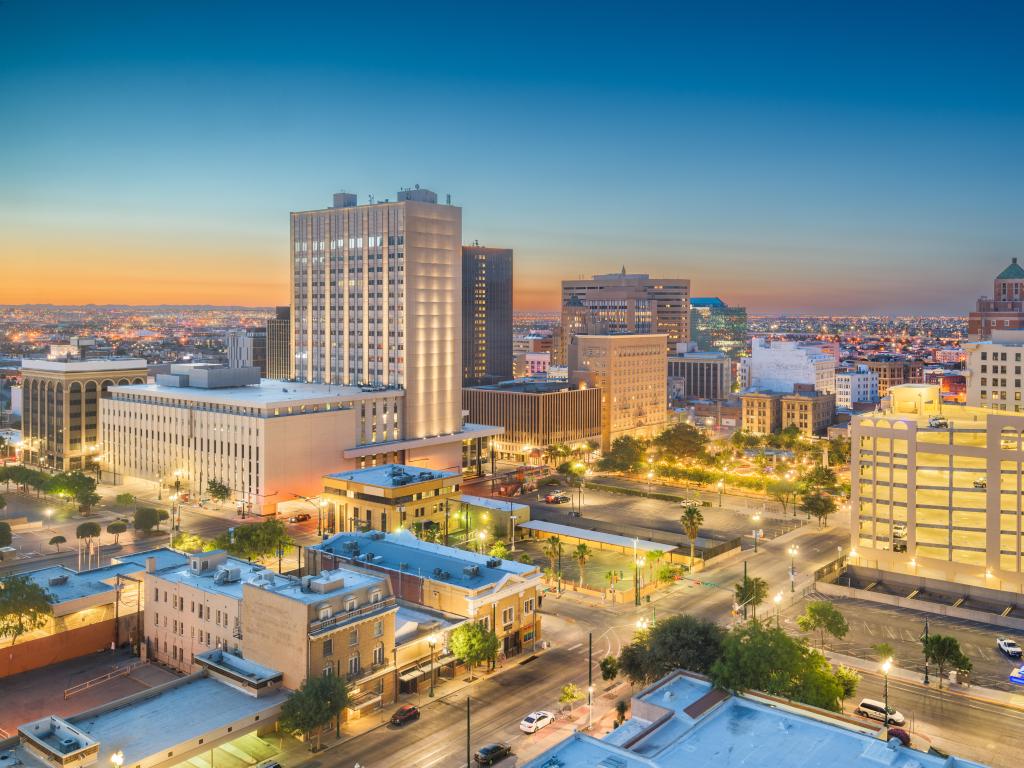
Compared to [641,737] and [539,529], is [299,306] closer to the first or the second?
[539,529]

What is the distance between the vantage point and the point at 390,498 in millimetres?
108562

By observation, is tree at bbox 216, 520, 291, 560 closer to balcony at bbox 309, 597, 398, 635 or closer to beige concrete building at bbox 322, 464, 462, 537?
beige concrete building at bbox 322, 464, 462, 537

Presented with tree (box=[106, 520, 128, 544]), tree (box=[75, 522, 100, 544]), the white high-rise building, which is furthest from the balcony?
the white high-rise building

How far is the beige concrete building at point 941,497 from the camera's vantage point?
88.8 m

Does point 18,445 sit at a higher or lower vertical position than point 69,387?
lower

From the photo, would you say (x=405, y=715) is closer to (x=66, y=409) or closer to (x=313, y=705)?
(x=313, y=705)

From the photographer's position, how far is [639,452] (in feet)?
531

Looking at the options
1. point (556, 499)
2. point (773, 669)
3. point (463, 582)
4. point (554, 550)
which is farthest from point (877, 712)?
point (556, 499)

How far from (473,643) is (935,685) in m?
34.6

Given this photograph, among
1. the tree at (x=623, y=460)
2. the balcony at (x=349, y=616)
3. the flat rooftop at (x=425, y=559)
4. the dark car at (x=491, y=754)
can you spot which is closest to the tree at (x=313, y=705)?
the balcony at (x=349, y=616)

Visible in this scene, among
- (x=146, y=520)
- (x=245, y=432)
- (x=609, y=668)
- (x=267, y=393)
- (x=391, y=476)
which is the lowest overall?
(x=609, y=668)

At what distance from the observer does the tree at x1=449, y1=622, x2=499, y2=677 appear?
6450cm

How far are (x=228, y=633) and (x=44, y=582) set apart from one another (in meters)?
20.7

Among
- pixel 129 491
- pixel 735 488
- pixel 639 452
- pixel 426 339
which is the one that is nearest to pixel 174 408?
pixel 129 491
